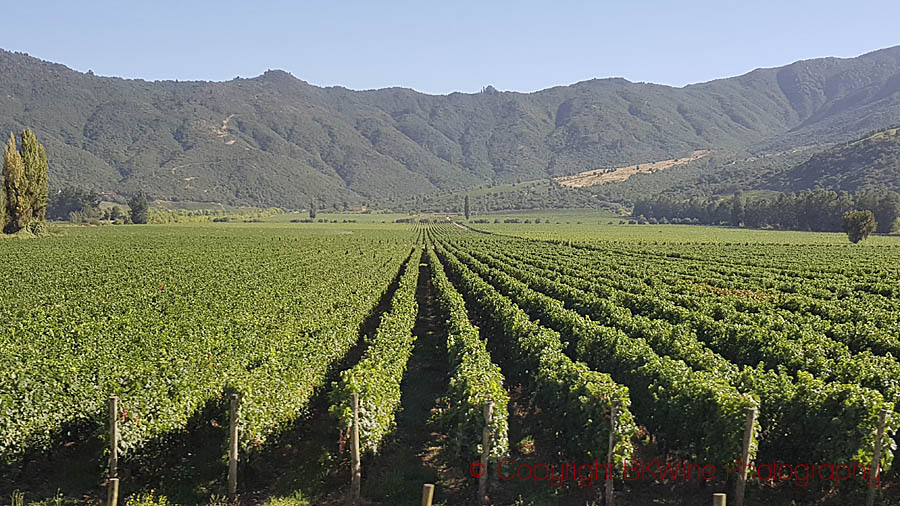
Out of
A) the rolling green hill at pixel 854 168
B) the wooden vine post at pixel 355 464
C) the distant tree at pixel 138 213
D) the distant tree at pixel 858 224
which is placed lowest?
the wooden vine post at pixel 355 464

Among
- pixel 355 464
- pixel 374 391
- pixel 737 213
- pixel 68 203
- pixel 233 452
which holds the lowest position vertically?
pixel 355 464

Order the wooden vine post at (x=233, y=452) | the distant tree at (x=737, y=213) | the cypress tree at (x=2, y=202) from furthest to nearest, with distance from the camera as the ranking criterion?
the distant tree at (x=737, y=213) → the cypress tree at (x=2, y=202) → the wooden vine post at (x=233, y=452)

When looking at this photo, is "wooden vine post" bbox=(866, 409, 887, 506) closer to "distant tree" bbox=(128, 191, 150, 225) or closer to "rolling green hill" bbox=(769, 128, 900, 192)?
"distant tree" bbox=(128, 191, 150, 225)

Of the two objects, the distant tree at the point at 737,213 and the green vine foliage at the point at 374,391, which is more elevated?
the distant tree at the point at 737,213

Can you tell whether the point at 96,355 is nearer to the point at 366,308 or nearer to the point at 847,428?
the point at 366,308

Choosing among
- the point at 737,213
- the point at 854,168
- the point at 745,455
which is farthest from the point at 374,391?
the point at 854,168

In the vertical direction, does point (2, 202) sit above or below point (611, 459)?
above

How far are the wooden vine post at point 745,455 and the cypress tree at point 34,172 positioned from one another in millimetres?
81488

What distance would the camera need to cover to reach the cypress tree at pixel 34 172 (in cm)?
7056

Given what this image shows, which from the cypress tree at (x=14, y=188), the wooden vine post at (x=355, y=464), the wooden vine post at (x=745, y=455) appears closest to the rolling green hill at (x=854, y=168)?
the wooden vine post at (x=745, y=455)

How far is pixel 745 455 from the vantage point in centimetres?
914

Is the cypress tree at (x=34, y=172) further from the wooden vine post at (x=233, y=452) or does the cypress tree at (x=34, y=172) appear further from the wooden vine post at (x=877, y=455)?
the wooden vine post at (x=877, y=455)

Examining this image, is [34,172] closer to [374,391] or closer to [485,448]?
[374,391]

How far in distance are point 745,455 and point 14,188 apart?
8065 cm
